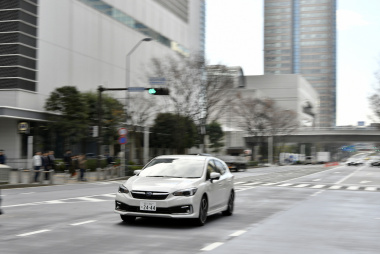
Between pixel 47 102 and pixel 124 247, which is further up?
pixel 47 102

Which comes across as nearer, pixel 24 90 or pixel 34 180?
pixel 34 180

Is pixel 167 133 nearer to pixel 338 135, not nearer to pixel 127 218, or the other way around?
pixel 338 135

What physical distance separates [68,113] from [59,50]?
7.04 metres

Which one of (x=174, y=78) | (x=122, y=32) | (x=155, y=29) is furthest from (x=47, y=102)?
(x=155, y=29)

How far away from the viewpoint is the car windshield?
11562 mm

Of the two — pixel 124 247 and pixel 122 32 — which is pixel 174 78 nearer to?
pixel 122 32

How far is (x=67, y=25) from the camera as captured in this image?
1932 inches

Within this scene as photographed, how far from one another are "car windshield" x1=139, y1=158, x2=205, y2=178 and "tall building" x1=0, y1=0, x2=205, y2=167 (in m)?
29.9

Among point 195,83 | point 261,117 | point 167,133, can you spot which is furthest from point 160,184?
point 261,117

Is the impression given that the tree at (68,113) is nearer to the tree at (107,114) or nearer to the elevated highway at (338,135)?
the tree at (107,114)

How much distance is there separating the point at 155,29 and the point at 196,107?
76.3ft

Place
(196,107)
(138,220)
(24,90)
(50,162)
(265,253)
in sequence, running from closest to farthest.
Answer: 1. (265,253)
2. (138,220)
3. (50,162)
4. (24,90)
5. (196,107)

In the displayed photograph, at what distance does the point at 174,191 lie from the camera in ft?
34.3

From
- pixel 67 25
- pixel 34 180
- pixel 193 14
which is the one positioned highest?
pixel 193 14
